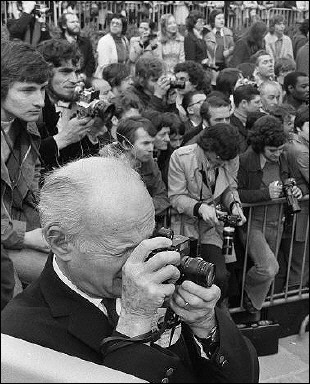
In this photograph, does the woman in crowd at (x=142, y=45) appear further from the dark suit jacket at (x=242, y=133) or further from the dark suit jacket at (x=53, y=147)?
the dark suit jacket at (x=53, y=147)

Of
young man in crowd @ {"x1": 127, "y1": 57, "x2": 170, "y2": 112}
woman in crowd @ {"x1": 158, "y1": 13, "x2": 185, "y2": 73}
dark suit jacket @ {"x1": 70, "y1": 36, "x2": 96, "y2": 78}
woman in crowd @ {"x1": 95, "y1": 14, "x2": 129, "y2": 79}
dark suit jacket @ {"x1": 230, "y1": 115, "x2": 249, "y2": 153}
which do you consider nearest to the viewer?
dark suit jacket @ {"x1": 230, "y1": 115, "x2": 249, "y2": 153}

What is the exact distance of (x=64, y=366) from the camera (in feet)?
2.41

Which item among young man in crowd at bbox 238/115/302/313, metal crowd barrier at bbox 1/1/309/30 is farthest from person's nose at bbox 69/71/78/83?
metal crowd barrier at bbox 1/1/309/30

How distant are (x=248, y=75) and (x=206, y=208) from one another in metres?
4.05

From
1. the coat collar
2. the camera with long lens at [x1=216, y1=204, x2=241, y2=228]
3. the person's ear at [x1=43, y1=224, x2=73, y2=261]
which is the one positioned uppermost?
the person's ear at [x1=43, y1=224, x2=73, y2=261]

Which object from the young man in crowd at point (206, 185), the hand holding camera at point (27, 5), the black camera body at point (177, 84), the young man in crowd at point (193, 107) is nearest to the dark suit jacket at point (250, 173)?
the young man in crowd at point (206, 185)

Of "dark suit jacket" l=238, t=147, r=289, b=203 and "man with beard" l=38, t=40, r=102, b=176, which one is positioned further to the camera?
"dark suit jacket" l=238, t=147, r=289, b=203

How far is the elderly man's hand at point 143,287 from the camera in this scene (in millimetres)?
1446

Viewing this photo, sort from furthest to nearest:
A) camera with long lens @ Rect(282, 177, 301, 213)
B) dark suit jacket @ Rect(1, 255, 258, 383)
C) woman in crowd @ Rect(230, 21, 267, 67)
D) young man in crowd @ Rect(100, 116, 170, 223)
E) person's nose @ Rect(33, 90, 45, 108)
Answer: woman in crowd @ Rect(230, 21, 267, 67) → camera with long lens @ Rect(282, 177, 301, 213) → young man in crowd @ Rect(100, 116, 170, 223) → person's nose @ Rect(33, 90, 45, 108) → dark suit jacket @ Rect(1, 255, 258, 383)

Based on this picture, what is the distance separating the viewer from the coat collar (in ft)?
4.81

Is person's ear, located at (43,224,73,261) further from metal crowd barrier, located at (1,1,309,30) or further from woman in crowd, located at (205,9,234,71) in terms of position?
metal crowd barrier, located at (1,1,309,30)

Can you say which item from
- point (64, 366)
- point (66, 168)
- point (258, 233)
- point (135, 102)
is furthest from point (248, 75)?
point (64, 366)

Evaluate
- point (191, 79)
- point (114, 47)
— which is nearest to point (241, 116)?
point (191, 79)

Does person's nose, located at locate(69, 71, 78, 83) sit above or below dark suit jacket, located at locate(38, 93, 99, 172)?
above
